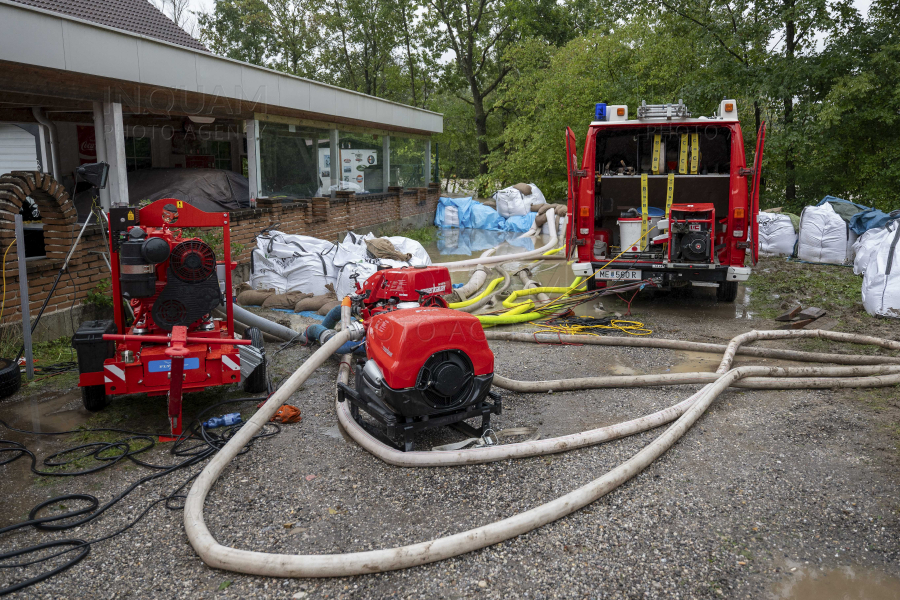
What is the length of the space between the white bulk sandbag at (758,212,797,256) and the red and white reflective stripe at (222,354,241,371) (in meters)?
12.1

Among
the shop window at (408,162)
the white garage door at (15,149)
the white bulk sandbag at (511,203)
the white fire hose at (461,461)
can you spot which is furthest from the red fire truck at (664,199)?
the white bulk sandbag at (511,203)

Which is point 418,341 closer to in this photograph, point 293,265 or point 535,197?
point 293,265

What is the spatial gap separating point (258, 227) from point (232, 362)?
729 centimetres

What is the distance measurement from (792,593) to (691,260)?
240 inches

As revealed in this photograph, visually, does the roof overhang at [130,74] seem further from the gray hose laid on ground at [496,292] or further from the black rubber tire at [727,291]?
the black rubber tire at [727,291]

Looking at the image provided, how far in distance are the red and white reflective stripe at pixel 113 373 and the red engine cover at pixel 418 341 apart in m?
1.85

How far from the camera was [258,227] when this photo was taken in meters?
Result: 11.7

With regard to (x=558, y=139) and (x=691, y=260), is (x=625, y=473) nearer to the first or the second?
(x=691, y=260)

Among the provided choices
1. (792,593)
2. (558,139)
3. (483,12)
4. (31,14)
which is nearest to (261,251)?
(31,14)

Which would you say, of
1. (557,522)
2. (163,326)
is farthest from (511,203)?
(557,522)

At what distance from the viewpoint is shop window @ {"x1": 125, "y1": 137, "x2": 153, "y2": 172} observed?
1320 cm

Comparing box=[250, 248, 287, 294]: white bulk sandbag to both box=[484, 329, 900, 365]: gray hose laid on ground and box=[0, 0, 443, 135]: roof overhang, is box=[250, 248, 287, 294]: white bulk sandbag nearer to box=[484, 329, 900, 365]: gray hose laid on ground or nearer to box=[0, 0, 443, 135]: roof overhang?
box=[0, 0, 443, 135]: roof overhang

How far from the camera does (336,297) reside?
30.7 ft

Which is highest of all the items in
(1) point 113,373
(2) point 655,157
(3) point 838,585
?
(2) point 655,157
